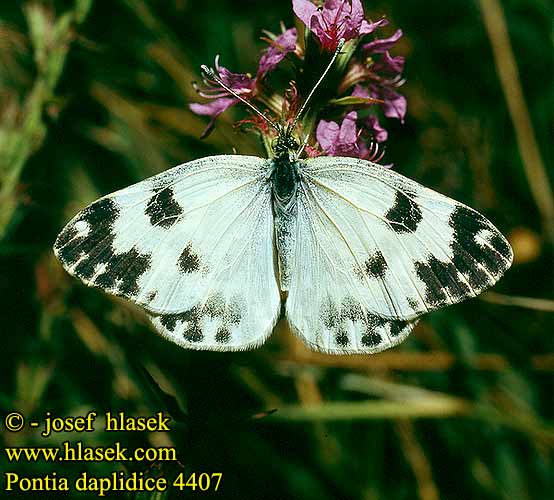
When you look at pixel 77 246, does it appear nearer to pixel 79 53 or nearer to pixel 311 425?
pixel 79 53

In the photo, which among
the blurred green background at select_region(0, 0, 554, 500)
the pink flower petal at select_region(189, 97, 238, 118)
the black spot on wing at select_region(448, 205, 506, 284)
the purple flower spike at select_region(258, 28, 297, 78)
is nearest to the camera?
the black spot on wing at select_region(448, 205, 506, 284)

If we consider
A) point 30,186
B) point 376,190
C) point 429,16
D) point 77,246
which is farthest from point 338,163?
point 429,16

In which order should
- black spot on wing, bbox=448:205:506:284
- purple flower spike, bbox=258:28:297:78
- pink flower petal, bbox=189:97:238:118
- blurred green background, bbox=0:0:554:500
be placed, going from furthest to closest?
blurred green background, bbox=0:0:554:500
pink flower petal, bbox=189:97:238:118
purple flower spike, bbox=258:28:297:78
black spot on wing, bbox=448:205:506:284

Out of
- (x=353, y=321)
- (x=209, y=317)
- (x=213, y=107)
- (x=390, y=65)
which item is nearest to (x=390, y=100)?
(x=390, y=65)

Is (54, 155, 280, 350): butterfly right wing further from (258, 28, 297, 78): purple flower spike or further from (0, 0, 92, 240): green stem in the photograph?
(0, 0, 92, 240): green stem

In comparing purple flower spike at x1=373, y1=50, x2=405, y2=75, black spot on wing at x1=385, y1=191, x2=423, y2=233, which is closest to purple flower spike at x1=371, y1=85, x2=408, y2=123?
purple flower spike at x1=373, y1=50, x2=405, y2=75

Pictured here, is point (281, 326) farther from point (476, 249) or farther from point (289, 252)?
point (476, 249)

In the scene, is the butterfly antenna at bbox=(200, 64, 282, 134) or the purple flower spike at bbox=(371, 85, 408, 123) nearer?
the butterfly antenna at bbox=(200, 64, 282, 134)
